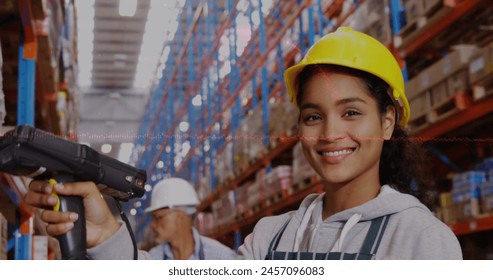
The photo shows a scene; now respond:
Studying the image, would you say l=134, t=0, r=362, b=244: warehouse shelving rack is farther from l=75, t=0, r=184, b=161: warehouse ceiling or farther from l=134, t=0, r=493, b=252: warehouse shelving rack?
l=75, t=0, r=184, b=161: warehouse ceiling

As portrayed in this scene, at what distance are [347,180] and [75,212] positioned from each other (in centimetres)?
46

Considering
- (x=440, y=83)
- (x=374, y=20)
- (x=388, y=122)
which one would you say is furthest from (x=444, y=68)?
(x=388, y=122)

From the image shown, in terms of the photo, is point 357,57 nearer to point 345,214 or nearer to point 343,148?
point 343,148

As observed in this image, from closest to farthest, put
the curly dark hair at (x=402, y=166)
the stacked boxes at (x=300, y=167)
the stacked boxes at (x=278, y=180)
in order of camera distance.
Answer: the curly dark hair at (x=402, y=166)
the stacked boxes at (x=300, y=167)
the stacked boxes at (x=278, y=180)

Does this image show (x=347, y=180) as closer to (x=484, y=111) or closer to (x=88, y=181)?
(x=88, y=181)

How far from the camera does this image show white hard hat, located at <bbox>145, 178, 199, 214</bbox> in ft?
9.45

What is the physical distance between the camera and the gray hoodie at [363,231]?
0.98 m

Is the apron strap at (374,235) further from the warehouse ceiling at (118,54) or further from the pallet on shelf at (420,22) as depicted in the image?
the warehouse ceiling at (118,54)

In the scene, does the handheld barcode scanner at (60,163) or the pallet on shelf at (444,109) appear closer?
the handheld barcode scanner at (60,163)

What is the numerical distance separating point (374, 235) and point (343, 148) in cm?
16

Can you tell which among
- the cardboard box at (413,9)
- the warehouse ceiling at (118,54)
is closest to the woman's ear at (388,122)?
the cardboard box at (413,9)

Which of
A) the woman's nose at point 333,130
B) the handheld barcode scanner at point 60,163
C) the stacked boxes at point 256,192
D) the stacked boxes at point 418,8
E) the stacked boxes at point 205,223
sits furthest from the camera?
the stacked boxes at point 205,223

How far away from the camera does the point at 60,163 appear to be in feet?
2.97
